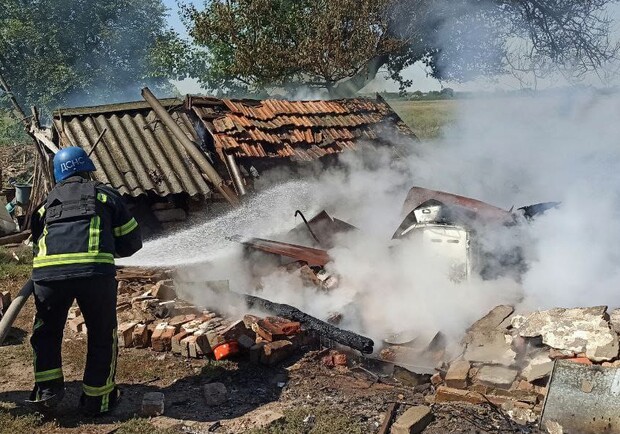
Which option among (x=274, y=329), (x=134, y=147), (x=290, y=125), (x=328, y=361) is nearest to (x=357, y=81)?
(x=290, y=125)

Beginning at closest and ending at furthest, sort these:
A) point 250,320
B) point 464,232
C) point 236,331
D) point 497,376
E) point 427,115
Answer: point 497,376 → point 236,331 → point 250,320 → point 464,232 → point 427,115

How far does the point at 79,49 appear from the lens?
31.9 meters

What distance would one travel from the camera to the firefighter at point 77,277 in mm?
4301

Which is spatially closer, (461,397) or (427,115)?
(461,397)

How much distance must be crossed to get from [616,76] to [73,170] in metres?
11.5

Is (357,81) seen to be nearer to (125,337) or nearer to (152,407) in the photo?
(125,337)

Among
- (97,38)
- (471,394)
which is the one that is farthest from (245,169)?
(97,38)

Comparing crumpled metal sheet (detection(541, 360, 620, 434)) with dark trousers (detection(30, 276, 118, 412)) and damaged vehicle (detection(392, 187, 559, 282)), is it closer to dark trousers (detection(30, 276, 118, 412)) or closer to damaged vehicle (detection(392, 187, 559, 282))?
damaged vehicle (detection(392, 187, 559, 282))

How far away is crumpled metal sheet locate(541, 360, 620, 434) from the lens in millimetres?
4258

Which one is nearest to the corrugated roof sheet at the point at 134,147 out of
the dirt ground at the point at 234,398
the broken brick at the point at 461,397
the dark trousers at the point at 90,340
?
the dirt ground at the point at 234,398

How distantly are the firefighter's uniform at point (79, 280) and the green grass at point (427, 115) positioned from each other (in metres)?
11.1

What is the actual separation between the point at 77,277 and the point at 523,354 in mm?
3880

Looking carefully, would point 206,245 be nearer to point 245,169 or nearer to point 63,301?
point 245,169

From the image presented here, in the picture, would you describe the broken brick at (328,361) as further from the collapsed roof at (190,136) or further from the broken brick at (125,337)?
the collapsed roof at (190,136)
